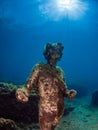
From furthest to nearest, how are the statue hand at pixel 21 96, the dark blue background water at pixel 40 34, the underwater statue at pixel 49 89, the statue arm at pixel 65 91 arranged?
the dark blue background water at pixel 40 34, the statue arm at pixel 65 91, the underwater statue at pixel 49 89, the statue hand at pixel 21 96

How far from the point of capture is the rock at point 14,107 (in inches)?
357

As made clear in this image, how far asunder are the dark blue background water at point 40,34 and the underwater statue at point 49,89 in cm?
1984

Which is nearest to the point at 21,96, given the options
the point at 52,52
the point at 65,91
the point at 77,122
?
the point at 65,91

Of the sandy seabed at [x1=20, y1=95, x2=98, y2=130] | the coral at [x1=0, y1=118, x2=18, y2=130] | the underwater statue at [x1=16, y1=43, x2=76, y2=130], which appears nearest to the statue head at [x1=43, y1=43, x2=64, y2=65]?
the underwater statue at [x1=16, y1=43, x2=76, y2=130]

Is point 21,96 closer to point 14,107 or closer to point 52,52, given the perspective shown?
point 52,52

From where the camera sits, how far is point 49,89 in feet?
17.4

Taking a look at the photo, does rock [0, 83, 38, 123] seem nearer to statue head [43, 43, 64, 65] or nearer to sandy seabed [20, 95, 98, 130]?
sandy seabed [20, 95, 98, 130]

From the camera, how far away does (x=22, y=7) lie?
44406 millimetres

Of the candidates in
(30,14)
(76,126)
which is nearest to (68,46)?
(30,14)

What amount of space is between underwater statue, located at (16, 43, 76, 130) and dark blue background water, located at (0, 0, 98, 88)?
1984cm

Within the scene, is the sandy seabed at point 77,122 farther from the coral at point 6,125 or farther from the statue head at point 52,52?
the statue head at point 52,52

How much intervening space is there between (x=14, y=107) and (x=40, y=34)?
223ft

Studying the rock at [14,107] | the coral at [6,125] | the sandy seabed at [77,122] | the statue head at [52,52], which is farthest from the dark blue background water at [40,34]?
the statue head at [52,52]

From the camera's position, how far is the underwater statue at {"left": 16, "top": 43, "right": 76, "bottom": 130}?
5.23 m
